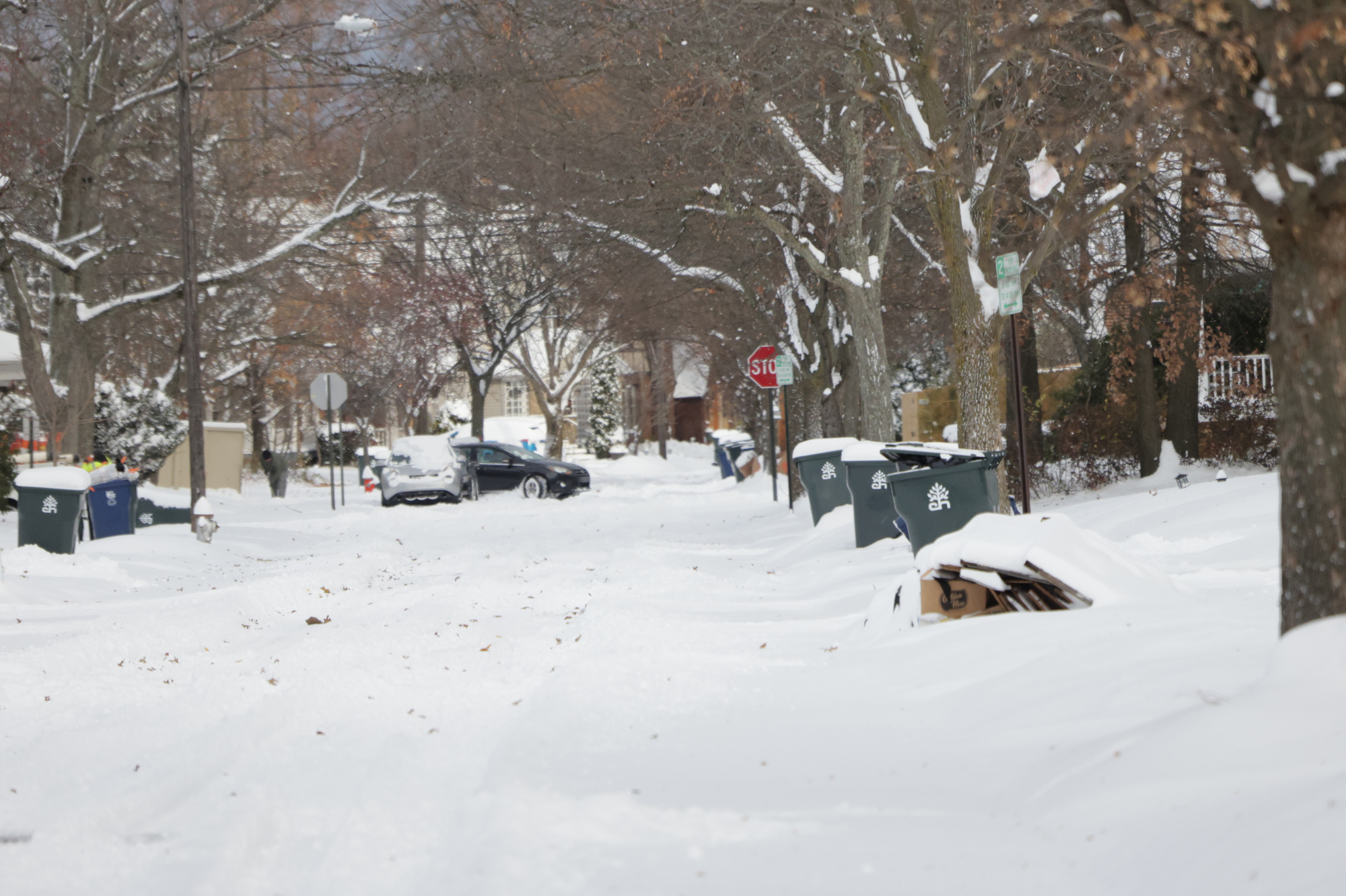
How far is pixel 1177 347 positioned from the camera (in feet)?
60.7

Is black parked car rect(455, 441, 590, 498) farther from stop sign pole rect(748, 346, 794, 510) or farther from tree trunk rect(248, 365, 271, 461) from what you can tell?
tree trunk rect(248, 365, 271, 461)

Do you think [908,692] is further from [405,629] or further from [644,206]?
[644,206]

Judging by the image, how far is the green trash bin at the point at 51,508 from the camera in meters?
14.9

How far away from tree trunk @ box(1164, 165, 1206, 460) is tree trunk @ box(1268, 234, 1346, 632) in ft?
43.3

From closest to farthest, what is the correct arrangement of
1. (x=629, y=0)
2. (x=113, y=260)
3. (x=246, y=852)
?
(x=246, y=852), (x=629, y=0), (x=113, y=260)

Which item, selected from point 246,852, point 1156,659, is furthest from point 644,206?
point 246,852

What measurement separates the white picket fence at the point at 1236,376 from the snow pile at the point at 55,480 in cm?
1541

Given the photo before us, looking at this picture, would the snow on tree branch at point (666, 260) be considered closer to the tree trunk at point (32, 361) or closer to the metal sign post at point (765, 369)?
the metal sign post at point (765, 369)

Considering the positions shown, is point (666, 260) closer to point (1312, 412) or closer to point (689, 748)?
point (689, 748)

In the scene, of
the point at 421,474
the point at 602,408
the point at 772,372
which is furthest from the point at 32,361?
the point at 602,408

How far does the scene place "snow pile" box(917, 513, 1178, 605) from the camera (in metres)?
7.05

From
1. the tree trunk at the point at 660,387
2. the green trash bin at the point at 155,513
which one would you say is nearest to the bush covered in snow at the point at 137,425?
the green trash bin at the point at 155,513

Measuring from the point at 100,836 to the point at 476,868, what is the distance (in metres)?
1.49

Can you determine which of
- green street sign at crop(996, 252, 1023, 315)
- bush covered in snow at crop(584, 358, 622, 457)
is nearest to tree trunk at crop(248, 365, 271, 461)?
bush covered in snow at crop(584, 358, 622, 457)
